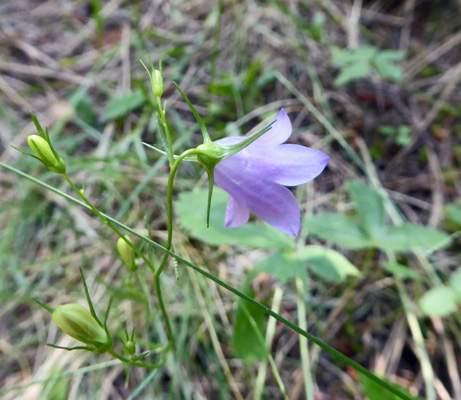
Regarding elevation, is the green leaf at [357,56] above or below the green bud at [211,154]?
below

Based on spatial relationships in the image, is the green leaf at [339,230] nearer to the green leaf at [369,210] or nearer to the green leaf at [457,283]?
the green leaf at [369,210]

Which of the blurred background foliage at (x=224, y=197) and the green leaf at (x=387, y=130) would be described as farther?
the green leaf at (x=387, y=130)

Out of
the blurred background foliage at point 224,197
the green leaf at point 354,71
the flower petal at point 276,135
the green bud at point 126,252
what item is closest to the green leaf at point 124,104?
the blurred background foliage at point 224,197

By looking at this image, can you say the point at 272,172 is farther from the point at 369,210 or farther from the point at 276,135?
the point at 369,210

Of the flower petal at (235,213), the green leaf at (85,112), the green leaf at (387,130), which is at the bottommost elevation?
the green leaf at (387,130)

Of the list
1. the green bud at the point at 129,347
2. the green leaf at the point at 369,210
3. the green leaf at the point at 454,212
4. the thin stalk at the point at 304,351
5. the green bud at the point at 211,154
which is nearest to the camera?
the green bud at the point at 211,154

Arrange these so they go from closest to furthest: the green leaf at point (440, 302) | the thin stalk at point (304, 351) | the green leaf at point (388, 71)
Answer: the thin stalk at point (304, 351)
the green leaf at point (440, 302)
the green leaf at point (388, 71)

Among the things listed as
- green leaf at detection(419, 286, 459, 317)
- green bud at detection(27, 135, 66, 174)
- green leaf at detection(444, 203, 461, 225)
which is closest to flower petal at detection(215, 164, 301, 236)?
green bud at detection(27, 135, 66, 174)
